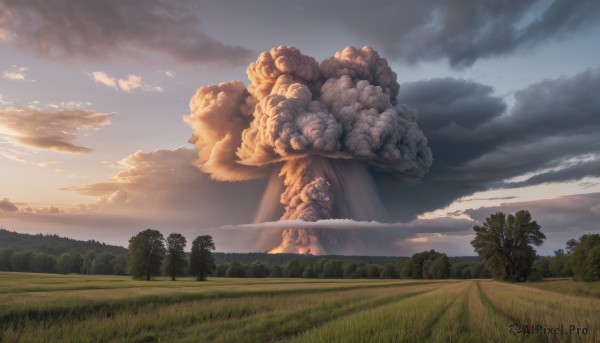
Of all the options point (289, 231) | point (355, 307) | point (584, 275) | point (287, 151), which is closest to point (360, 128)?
point (287, 151)

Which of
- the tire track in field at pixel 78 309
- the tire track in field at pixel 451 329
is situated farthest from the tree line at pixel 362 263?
the tire track in field at pixel 451 329

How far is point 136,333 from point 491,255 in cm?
7152

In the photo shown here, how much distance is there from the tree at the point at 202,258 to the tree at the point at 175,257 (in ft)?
6.94

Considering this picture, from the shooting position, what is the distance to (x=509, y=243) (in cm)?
7112

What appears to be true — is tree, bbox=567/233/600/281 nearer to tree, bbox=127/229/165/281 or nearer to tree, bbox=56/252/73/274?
tree, bbox=127/229/165/281

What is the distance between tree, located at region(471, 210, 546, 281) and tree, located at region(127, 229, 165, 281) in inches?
2417

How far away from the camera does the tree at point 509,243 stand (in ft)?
225

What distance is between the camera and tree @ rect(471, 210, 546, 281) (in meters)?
68.6

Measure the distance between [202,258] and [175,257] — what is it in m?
5.51

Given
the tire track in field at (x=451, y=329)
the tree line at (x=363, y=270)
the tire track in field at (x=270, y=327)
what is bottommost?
the tree line at (x=363, y=270)

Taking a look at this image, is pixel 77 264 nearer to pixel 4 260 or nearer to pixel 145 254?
pixel 4 260

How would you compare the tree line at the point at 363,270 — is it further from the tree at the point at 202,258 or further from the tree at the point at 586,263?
the tree at the point at 586,263

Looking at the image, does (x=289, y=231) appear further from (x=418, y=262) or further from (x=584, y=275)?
(x=584, y=275)

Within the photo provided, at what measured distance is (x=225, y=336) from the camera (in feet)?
36.7
